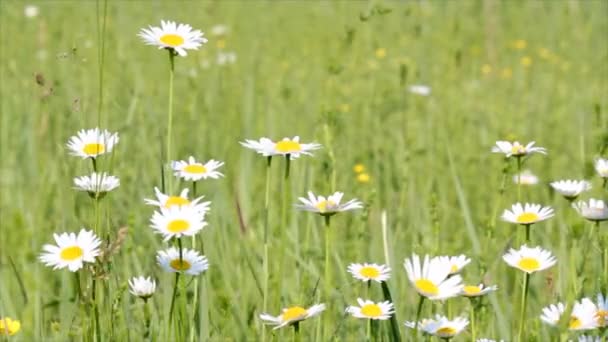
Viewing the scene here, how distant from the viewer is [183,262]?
116 cm

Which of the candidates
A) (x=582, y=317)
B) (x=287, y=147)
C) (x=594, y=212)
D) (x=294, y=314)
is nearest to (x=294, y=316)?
(x=294, y=314)

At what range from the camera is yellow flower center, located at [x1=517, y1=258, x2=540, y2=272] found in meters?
1.16

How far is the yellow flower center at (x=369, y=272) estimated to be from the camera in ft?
3.95

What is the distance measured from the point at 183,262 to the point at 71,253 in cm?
15

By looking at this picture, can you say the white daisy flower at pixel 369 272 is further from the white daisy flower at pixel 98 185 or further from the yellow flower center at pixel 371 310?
the white daisy flower at pixel 98 185

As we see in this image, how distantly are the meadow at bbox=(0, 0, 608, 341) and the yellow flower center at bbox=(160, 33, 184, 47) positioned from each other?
0.08 metres

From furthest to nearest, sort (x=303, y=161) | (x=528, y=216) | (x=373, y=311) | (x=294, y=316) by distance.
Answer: (x=303, y=161) → (x=528, y=216) → (x=373, y=311) → (x=294, y=316)

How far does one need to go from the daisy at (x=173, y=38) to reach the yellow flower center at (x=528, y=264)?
559 millimetres

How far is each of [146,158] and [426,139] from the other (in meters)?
1.07

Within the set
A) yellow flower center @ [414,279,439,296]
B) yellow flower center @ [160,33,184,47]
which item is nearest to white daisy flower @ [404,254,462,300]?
yellow flower center @ [414,279,439,296]

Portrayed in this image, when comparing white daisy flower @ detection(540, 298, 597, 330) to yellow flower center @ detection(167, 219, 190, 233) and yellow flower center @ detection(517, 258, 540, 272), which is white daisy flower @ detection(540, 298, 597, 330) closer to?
yellow flower center @ detection(517, 258, 540, 272)

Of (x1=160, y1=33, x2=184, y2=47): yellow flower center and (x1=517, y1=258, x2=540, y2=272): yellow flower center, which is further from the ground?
(x1=160, y1=33, x2=184, y2=47): yellow flower center

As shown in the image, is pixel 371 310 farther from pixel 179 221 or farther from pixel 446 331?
pixel 179 221

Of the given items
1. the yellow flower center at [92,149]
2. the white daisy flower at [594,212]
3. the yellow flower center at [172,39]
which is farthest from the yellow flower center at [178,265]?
the white daisy flower at [594,212]
